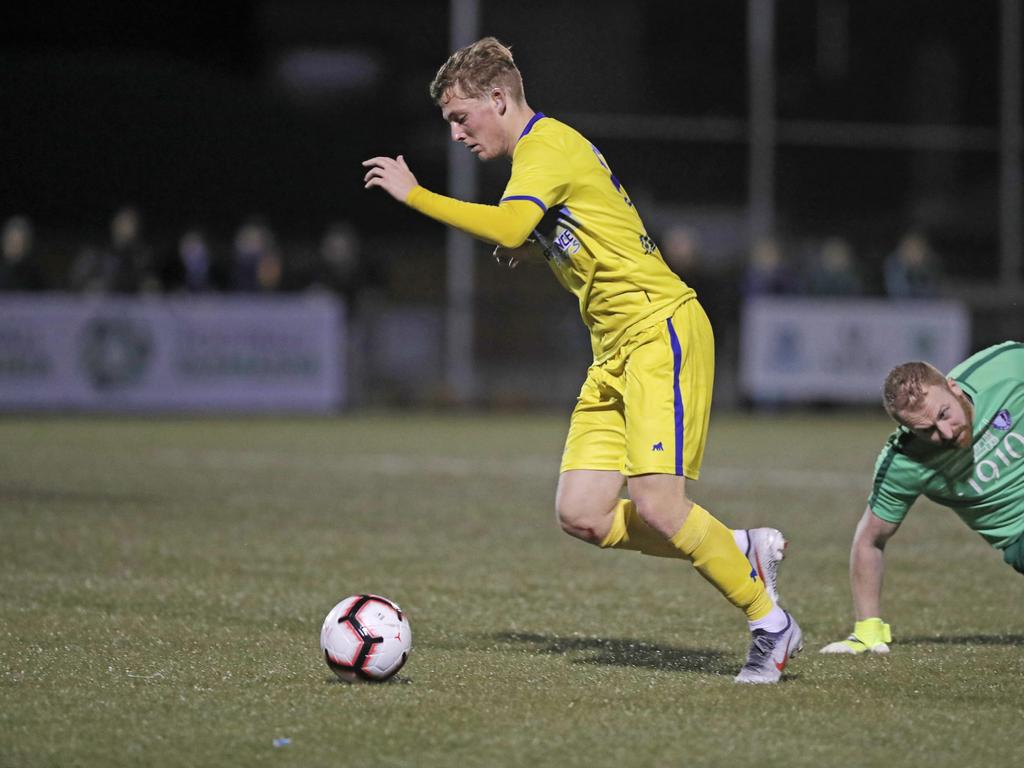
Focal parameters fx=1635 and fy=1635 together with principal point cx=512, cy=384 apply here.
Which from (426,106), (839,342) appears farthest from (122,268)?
(839,342)

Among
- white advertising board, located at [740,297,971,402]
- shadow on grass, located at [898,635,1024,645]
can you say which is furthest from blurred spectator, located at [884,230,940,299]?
shadow on grass, located at [898,635,1024,645]

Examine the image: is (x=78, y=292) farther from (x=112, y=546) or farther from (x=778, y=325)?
(x=112, y=546)

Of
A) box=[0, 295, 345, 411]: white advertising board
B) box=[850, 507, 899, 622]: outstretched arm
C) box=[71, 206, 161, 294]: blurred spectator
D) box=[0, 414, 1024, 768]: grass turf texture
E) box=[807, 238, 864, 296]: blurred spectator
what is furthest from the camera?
box=[807, 238, 864, 296]: blurred spectator

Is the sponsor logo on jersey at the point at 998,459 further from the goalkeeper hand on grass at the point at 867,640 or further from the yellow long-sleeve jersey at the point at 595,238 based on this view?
the yellow long-sleeve jersey at the point at 595,238

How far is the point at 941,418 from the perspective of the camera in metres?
5.61

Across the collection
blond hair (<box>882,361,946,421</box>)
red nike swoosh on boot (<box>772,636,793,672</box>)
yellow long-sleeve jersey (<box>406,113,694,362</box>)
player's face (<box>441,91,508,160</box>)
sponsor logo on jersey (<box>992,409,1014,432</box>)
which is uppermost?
player's face (<box>441,91,508,160</box>)

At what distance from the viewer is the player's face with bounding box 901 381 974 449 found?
5562mm

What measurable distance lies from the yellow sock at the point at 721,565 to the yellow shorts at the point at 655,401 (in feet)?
0.66

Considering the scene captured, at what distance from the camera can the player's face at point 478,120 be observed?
5.66 m

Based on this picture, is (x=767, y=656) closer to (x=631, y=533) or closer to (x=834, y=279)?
(x=631, y=533)

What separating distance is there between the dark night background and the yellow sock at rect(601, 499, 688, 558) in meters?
19.4

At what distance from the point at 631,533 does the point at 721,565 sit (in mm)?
523

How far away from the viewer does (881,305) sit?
20.5 metres

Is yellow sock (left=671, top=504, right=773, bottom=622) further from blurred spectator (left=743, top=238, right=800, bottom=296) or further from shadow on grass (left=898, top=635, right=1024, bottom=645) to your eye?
blurred spectator (left=743, top=238, right=800, bottom=296)
